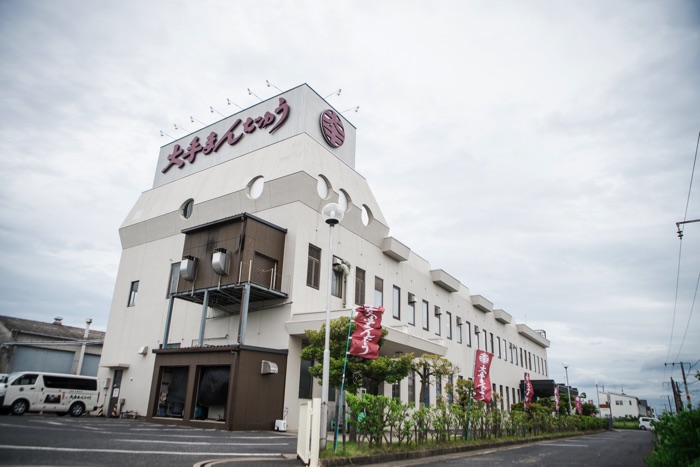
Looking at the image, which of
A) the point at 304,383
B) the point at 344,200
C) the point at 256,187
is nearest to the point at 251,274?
the point at 304,383

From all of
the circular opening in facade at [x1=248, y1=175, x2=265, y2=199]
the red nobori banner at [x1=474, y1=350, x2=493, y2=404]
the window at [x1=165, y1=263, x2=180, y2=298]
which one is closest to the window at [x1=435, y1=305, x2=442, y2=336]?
the red nobori banner at [x1=474, y1=350, x2=493, y2=404]

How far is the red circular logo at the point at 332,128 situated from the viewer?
2434 cm

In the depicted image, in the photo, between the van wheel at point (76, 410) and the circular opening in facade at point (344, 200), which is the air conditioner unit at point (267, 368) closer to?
the van wheel at point (76, 410)

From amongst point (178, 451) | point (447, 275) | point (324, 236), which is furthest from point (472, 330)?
point (178, 451)

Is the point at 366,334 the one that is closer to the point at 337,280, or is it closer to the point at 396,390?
the point at 337,280

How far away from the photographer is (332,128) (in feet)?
81.9

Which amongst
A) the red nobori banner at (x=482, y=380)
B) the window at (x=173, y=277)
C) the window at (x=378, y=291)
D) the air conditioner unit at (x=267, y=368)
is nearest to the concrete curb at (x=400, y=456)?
the red nobori banner at (x=482, y=380)

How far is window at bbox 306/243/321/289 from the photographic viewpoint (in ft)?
68.4

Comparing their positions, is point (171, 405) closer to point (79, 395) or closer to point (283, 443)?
point (79, 395)

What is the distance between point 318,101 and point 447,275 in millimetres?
14861

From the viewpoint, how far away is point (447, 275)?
31781 millimetres

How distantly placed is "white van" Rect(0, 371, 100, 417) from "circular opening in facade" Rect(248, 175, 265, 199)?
11046mm

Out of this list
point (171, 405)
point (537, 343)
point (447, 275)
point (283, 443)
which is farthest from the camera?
point (537, 343)

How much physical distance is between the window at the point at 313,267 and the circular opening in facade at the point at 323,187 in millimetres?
2733
